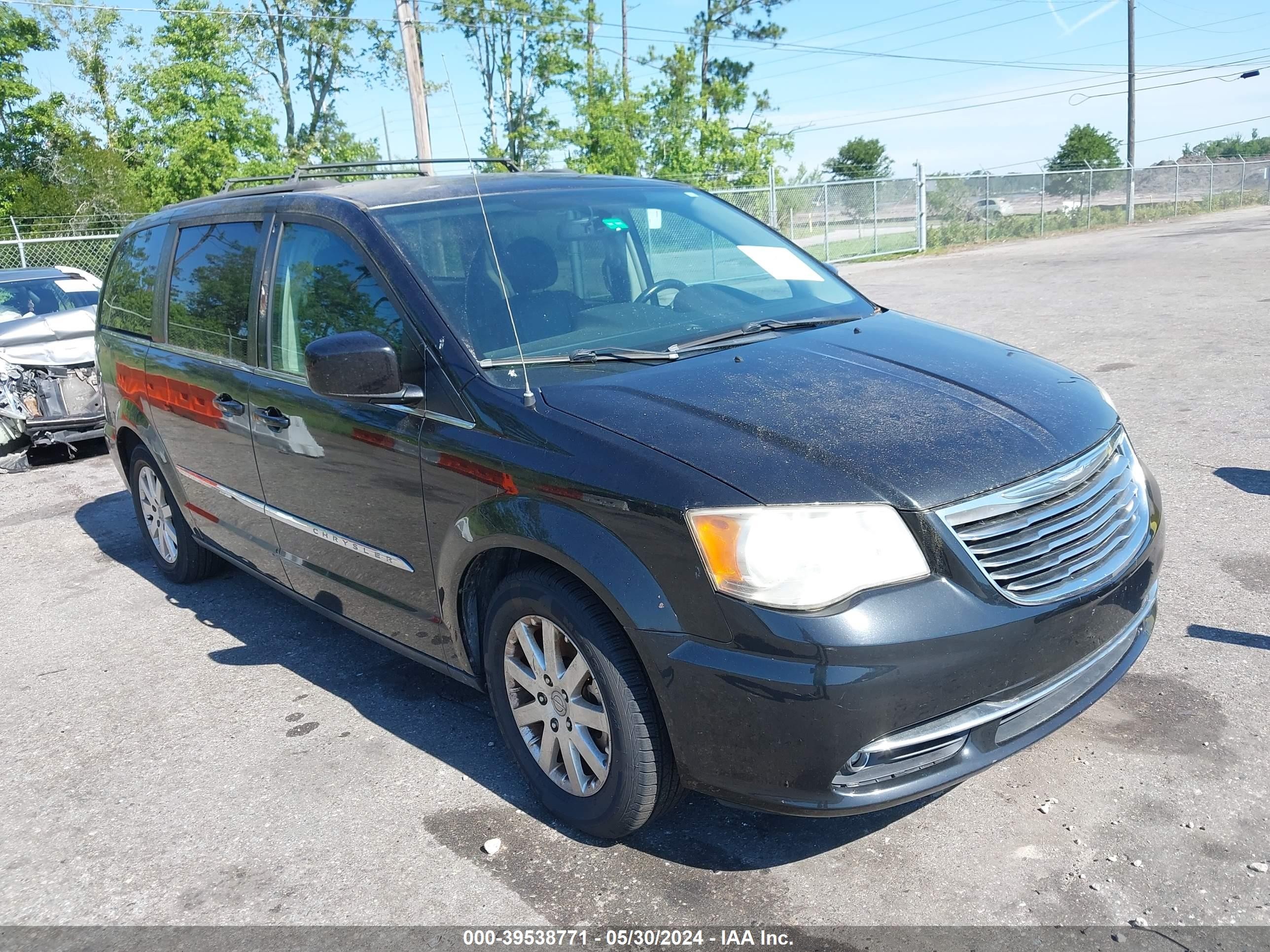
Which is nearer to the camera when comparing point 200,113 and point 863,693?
point 863,693

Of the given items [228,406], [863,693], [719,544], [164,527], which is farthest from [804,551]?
[164,527]

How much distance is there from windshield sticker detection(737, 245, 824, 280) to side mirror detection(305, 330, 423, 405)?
5.43 ft

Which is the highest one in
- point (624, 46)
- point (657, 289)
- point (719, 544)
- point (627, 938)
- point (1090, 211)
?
point (624, 46)

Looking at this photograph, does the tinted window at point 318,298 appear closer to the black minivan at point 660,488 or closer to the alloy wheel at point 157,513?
the black minivan at point 660,488

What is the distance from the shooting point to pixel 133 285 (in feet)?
17.8

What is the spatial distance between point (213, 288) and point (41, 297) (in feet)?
22.8

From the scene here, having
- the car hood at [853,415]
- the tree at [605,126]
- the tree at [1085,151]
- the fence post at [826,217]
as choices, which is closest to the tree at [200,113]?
the tree at [605,126]

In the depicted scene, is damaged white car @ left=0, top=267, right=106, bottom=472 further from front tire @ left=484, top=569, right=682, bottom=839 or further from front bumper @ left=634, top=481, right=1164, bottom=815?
front bumper @ left=634, top=481, right=1164, bottom=815

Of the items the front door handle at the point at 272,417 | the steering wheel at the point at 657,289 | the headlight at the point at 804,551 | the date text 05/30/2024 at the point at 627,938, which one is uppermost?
the steering wheel at the point at 657,289

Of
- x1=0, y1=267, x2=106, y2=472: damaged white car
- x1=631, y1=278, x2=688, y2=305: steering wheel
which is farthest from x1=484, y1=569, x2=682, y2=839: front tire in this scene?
x1=0, y1=267, x2=106, y2=472: damaged white car

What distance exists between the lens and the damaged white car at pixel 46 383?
8859 millimetres

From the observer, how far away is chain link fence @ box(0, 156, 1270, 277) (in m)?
25.2

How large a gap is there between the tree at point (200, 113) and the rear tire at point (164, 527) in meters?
24.1

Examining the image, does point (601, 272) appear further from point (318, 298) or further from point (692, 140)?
point (692, 140)
